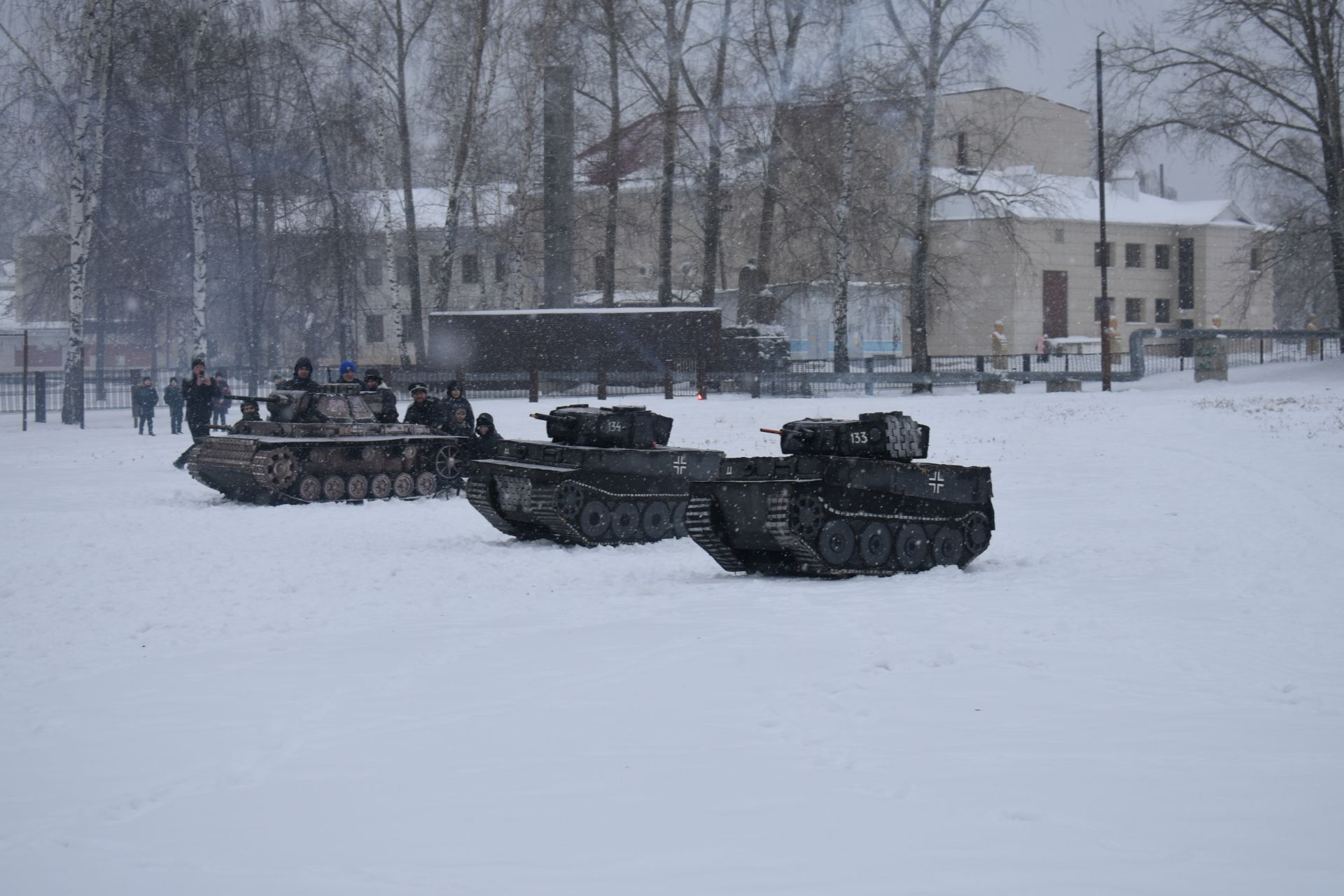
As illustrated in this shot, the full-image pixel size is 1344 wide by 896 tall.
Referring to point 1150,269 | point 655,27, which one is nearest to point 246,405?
point 655,27

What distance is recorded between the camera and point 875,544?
12.4 metres

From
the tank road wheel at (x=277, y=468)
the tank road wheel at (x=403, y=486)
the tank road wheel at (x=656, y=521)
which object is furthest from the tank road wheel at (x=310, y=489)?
the tank road wheel at (x=656, y=521)

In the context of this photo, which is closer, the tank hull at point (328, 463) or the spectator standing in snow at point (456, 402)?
the tank hull at point (328, 463)

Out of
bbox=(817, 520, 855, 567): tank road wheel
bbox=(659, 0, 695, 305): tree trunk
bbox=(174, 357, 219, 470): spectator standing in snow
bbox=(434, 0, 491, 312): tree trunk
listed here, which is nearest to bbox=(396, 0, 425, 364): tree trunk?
bbox=(434, 0, 491, 312): tree trunk

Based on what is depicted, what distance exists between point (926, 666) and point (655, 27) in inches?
1290

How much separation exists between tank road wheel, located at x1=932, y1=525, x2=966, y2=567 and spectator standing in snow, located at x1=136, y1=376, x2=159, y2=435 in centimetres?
2131

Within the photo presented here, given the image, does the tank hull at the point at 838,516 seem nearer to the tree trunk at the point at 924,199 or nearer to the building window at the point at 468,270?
the tree trunk at the point at 924,199

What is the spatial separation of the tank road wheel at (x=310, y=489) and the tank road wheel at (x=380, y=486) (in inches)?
29.3

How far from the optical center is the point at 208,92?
35812 millimetres

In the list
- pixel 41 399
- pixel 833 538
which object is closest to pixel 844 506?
pixel 833 538

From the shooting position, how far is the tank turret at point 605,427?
15.0 meters

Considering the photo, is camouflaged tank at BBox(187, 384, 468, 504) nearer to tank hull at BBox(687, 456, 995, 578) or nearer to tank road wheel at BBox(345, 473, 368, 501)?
tank road wheel at BBox(345, 473, 368, 501)

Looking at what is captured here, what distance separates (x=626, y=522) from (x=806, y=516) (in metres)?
3.53

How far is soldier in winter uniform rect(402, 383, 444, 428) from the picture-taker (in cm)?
2048
